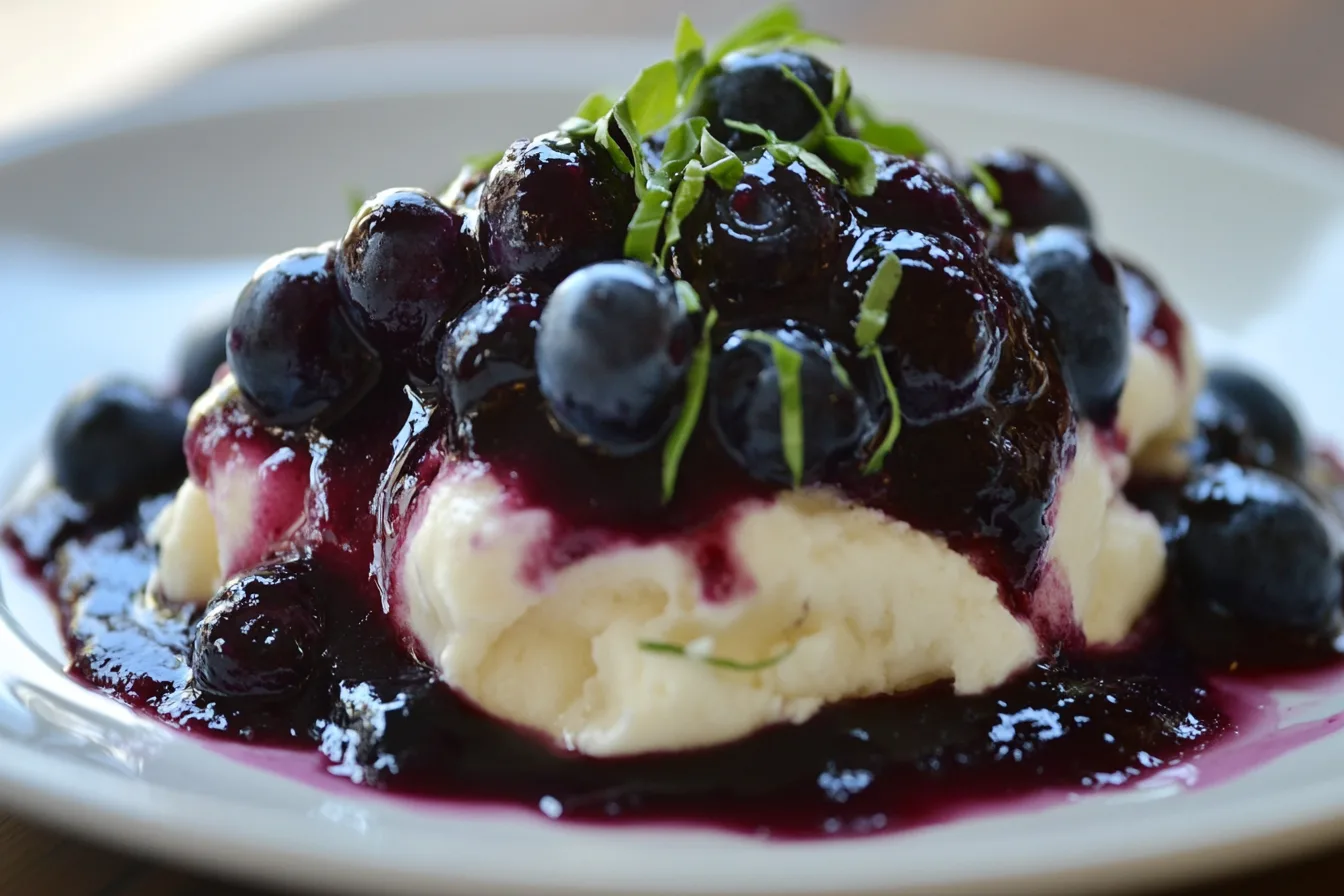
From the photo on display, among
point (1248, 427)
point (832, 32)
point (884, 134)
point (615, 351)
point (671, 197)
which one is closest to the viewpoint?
point (615, 351)

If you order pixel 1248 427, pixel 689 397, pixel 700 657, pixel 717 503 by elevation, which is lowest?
pixel 1248 427

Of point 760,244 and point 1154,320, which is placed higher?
point 760,244

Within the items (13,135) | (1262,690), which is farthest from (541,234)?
(13,135)

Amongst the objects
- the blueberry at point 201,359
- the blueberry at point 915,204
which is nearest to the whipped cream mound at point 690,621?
the blueberry at point 915,204

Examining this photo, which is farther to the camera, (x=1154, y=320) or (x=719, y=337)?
(x=1154, y=320)

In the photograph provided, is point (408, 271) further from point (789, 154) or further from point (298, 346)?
point (789, 154)

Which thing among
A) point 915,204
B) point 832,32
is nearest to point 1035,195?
point 915,204

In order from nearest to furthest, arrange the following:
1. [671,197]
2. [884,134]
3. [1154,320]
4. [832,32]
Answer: [671,197] < [884,134] < [1154,320] < [832,32]
